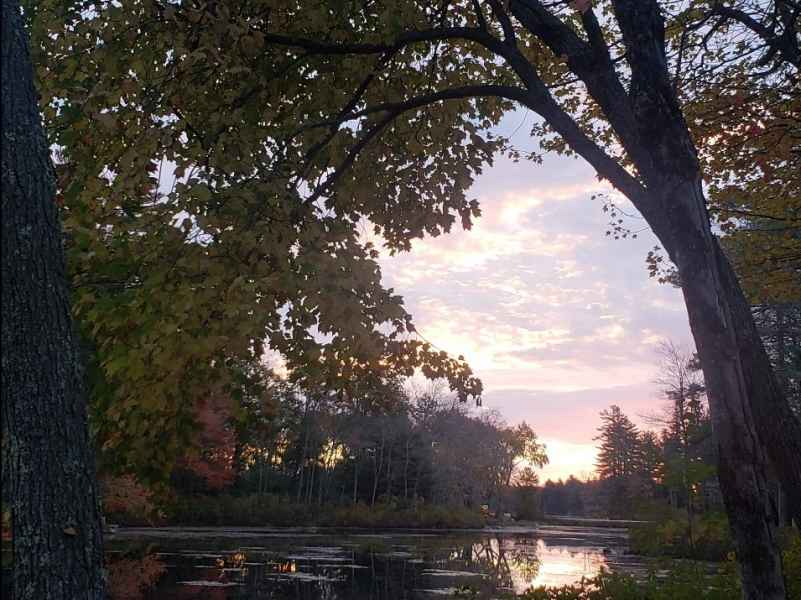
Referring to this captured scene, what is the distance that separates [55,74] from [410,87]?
15.1 feet

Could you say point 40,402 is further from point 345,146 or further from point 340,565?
point 340,565

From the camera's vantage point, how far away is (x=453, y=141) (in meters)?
9.18

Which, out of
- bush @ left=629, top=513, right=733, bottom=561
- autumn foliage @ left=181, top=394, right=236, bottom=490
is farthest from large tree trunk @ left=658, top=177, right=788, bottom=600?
autumn foliage @ left=181, top=394, right=236, bottom=490

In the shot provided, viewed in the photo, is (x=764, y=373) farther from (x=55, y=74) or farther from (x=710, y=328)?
(x=55, y=74)

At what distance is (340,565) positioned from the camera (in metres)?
20.2

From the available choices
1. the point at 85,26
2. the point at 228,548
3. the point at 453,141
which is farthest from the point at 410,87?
the point at 228,548

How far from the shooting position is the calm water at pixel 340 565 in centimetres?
1495

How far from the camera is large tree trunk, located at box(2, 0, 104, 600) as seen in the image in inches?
133

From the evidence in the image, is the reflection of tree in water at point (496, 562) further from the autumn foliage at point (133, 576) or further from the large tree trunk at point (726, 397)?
the large tree trunk at point (726, 397)

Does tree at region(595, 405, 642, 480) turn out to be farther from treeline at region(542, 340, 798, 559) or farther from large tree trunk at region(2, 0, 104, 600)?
large tree trunk at region(2, 0, 104, 600)

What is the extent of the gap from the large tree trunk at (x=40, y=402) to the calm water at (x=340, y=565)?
443 inches

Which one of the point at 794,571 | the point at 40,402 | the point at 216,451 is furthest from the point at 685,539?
the point at 40,402

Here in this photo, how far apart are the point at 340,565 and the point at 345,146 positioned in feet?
50.1

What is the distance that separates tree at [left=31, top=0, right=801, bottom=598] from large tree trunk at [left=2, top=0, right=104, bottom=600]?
159cm
